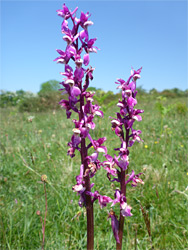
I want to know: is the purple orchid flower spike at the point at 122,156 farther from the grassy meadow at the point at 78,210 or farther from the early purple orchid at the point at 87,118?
the grassy meadow at the point at 78,210

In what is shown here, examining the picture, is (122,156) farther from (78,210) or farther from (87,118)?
(78,210)

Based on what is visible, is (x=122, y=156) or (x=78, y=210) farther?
(x=78, y=210)

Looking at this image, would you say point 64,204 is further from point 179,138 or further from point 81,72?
point 179,138

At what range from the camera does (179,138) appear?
237 inches

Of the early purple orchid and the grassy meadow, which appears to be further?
the grassy meadow

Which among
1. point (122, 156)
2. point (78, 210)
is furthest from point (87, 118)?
point (78, 210)

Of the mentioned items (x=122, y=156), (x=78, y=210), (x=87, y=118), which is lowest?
(x=78, y=210)

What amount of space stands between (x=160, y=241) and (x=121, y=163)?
5.48 feet

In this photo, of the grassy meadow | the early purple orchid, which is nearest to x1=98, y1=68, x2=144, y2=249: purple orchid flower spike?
the early purple orchid

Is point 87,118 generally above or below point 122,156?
above

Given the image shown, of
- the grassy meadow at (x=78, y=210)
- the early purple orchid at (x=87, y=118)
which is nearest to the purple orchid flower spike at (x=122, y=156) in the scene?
the early purple orchid at (x=87, y=118)

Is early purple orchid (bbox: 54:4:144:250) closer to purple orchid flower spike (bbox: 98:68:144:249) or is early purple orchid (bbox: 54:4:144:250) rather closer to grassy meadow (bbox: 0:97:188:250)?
purple orchid flower spike (bbox: 98:68:144:249)

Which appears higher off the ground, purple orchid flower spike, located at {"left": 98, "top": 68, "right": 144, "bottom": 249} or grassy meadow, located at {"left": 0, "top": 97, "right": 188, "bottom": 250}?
purple orchid flower spike, located at {"left": 98, "top": 68, "right": 144, "bottom": 249}

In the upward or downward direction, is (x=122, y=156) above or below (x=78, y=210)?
above
